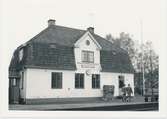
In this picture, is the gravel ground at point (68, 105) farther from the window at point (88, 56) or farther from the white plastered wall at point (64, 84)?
the window at point (88, 56)

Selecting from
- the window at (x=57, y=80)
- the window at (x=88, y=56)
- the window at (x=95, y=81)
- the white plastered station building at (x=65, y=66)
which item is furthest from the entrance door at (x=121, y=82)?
the window at (x=57, y=80)

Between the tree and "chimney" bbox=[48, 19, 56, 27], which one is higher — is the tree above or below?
below

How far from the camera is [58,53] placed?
4.59 m

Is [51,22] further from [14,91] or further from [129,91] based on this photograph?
[129,91]

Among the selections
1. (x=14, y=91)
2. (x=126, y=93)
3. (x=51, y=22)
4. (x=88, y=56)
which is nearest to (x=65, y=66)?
(x=88, y=56)

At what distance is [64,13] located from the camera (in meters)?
4.60

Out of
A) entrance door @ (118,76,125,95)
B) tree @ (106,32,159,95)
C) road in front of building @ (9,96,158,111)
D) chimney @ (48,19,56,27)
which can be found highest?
chimney @ (48,19,56,27)

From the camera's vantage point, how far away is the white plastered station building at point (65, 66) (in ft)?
14.9

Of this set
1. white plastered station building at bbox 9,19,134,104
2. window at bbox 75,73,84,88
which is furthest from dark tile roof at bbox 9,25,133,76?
window at bbox 75,73,84,88

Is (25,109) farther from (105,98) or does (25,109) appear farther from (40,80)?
(105,98)

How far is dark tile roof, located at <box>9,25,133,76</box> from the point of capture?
15.0 ft

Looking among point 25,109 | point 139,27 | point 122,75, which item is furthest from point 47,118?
point 139,27

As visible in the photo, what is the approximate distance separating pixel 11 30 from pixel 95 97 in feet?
4.34

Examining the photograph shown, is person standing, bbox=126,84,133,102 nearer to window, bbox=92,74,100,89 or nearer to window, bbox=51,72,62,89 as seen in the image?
window, bbox=92,74,100,89
